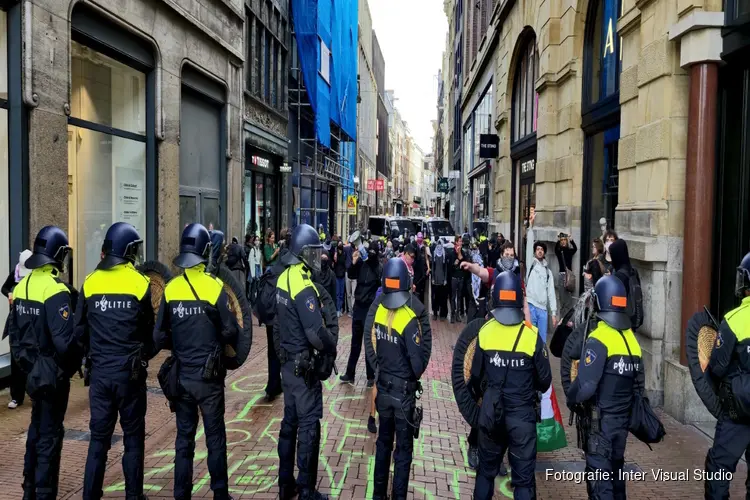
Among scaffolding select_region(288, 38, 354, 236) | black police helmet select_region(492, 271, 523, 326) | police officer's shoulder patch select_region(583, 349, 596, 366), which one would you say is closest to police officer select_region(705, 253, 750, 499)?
police officer's shoulder patch select_region(583, 349, 596, 366)

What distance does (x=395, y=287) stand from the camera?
4.72 m

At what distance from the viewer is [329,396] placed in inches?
303

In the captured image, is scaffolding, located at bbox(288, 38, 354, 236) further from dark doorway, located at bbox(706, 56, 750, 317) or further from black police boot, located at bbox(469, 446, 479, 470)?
black police boot, located at bbox(469, 446, 479, 470)

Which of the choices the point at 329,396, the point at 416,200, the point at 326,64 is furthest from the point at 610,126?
the point at 416,200

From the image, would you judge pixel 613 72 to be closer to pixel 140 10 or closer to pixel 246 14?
pixel 140 10

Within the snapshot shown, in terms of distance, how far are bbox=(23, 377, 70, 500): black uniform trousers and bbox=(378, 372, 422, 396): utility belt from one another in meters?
2.40

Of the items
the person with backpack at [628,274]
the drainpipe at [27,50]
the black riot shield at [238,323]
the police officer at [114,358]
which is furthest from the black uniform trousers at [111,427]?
the person with backpack at [628,274]

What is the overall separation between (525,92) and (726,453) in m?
14.3

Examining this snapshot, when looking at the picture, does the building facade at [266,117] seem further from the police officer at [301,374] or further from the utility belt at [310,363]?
the utility belt at [310,363]

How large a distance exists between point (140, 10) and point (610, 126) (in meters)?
8.31

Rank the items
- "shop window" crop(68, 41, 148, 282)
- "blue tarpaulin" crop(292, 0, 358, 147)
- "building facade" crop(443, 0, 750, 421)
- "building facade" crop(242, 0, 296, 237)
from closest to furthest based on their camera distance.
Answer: "building facade" crop(443, 0, 750, 421) → "shop window" crop(68, 41, 148, 282) → "building facade" crop(242, 0, 296, 237) → "blue tarpaulin" crop(292, 0, 358, 147)

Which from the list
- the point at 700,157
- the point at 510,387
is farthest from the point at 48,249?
the point at 700,157

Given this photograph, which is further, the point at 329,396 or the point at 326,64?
the point at 326,64

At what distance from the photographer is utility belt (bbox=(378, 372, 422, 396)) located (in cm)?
461
